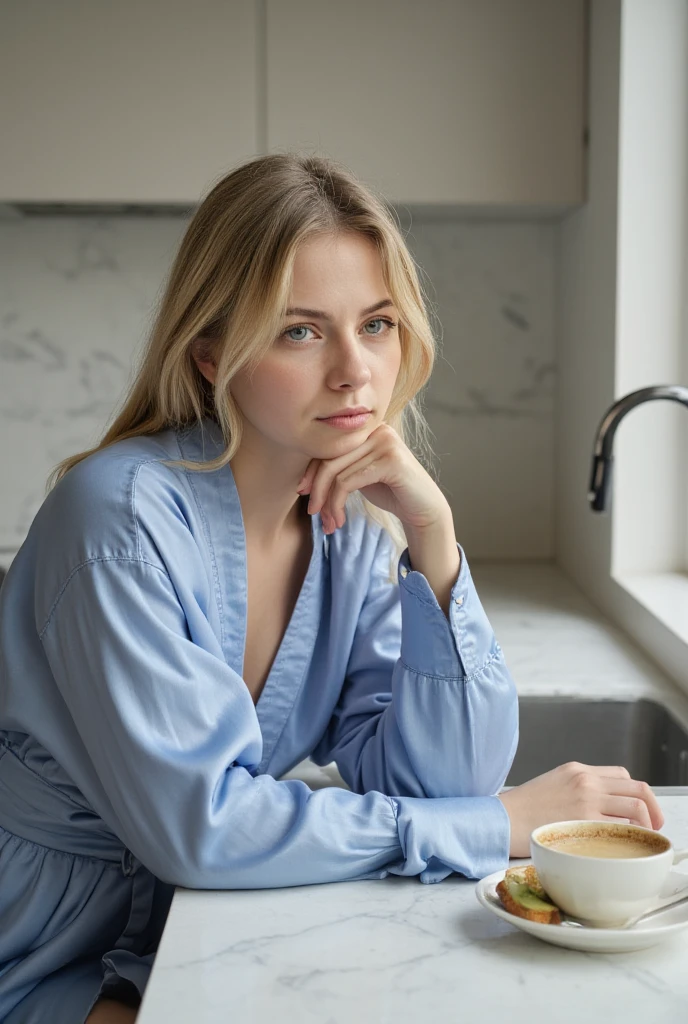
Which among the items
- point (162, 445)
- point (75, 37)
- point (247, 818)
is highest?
point (75, 37)

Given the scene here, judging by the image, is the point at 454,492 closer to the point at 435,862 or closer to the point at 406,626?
the point at 406,626

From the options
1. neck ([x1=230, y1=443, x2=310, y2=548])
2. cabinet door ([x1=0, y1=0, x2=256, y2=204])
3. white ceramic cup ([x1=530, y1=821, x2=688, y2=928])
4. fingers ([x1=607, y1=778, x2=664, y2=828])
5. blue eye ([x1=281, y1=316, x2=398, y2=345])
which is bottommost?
fingers ([x1=607, y1=778, x2=664, y2=828])

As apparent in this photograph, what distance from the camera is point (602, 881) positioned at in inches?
31.4

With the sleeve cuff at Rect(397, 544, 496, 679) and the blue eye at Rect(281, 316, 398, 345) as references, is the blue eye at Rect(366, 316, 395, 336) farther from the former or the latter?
the sleeve cuff at Rect(397, 544, 496, 679)

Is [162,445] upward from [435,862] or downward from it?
upward

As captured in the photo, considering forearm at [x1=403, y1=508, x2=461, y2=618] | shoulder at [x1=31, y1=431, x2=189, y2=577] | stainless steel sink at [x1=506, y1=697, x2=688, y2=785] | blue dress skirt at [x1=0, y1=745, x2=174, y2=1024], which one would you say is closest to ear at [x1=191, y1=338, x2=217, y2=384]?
shoulder at [x1=31, y1=431, x2=189, y2=577]

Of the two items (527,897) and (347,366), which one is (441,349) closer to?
→ (347,366)

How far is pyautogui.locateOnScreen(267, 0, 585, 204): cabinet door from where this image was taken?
208 centimetres

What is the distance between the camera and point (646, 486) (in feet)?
6.49

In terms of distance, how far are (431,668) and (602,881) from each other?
1.20 feet

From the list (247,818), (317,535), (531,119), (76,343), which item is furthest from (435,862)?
(76,343)

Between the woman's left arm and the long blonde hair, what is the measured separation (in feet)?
0.45

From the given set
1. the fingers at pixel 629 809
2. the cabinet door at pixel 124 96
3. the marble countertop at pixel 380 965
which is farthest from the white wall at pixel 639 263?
the marble countertop at pixel 380 965

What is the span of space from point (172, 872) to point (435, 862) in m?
0.21
